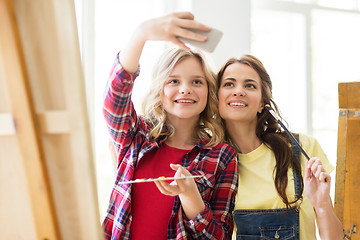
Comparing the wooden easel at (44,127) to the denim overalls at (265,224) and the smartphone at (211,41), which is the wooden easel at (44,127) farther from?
the denim overalls at (265,224)

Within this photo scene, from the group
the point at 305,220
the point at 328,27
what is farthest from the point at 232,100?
the point at 328,27

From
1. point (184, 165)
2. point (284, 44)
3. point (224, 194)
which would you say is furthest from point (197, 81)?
point (284, 44)

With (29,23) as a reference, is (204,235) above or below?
below

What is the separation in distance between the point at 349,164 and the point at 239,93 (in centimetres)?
49

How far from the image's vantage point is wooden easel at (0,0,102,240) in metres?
0.74

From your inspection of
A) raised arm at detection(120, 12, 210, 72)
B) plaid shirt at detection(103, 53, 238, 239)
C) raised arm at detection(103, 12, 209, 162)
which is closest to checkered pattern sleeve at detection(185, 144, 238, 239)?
plaid shirt at detection(103, 53, 238, 239)

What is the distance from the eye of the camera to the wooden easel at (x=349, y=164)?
1.55 metres

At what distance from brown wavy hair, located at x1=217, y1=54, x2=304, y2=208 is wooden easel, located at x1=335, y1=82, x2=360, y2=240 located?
0.51 ft

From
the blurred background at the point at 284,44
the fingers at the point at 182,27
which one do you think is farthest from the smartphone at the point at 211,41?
the blurred background at the point at 284,44

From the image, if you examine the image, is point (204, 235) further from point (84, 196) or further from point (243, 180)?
point (84, 196)

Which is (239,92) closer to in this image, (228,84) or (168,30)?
(228,84)

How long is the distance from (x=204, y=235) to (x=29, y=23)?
3.04 feet

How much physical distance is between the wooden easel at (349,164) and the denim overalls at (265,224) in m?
0.20

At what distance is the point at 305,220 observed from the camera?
1.61 meters
